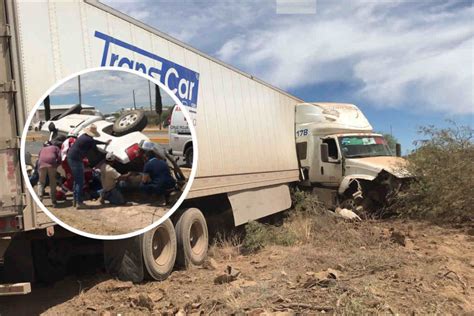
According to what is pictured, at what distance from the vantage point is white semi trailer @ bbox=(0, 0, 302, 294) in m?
5.01

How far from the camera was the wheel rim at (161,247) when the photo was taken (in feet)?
23.7

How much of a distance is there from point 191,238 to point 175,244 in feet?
2.74

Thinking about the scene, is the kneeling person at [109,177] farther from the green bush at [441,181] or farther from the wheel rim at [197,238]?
the green bush at [441,181]

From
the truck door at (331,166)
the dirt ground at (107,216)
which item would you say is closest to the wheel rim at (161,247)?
the dirt ground at (107,216)

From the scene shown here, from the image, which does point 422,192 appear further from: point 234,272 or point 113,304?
point 113,304

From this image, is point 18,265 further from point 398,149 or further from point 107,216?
point 398,149

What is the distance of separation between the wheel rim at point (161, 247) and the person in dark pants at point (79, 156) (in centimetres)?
455

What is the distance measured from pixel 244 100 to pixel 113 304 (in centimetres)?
549

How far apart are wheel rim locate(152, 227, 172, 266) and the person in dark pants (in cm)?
455

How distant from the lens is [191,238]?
8430 millimetres

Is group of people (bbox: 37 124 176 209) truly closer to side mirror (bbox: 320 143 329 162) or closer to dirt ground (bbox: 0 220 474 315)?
dirt ground (bbox: 0 220 474 315)

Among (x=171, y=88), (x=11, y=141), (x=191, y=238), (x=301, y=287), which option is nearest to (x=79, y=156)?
(x=11, y=141)

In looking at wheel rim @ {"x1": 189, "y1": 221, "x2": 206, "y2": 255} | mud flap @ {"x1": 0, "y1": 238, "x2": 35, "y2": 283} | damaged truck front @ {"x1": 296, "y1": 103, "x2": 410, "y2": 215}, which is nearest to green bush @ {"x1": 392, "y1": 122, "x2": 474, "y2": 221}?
damaged truck front @ {"x1": 296, "y1": 103, "x2": 410, "y2": 215}

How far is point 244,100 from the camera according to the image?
34.0 ft
